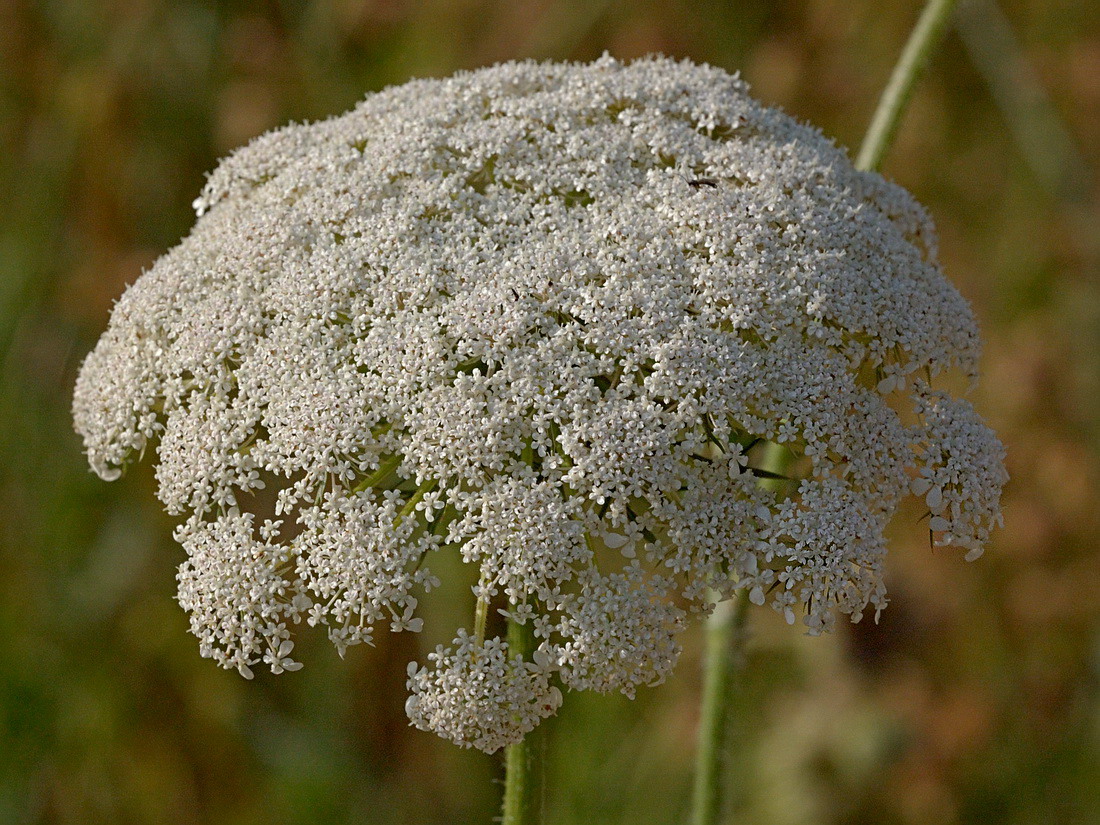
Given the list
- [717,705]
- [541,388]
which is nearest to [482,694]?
[541,388]

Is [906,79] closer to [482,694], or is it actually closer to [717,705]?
[717,705]

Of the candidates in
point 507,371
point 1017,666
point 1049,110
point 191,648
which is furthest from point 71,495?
point 1049,110

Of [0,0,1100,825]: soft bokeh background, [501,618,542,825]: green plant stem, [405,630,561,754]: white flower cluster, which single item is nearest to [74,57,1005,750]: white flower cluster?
[405,630,561,754]: white flower cluster

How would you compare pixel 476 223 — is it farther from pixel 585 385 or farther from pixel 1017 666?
pixel 1017 666

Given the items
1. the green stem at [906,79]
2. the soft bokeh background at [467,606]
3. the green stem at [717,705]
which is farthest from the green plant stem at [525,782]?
the soft bokeh background at [467,606]

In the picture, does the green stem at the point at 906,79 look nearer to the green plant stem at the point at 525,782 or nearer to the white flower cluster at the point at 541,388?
the white flower cluster at the point at 541,388

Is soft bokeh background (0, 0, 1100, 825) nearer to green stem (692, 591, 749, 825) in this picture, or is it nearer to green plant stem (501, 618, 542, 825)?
green stem (692, 591, 749, 825)
